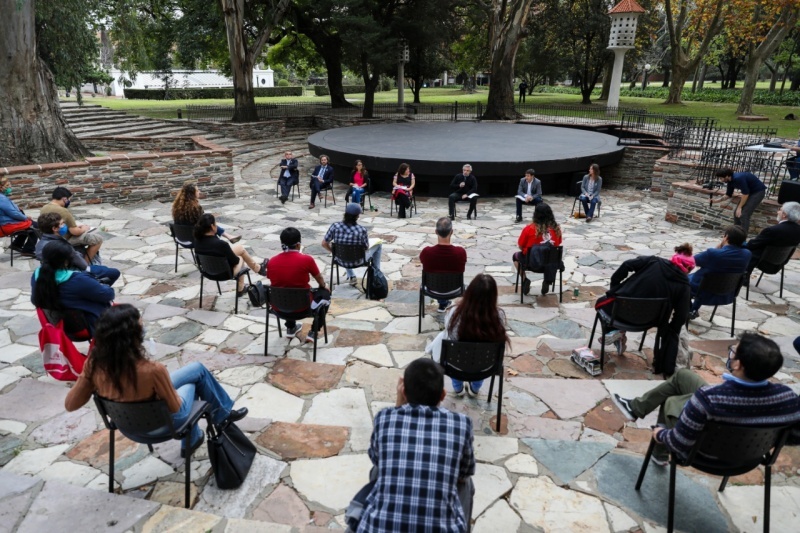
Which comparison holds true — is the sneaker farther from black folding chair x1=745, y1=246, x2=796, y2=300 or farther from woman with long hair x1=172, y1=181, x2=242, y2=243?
woman with long hair x1=172, y1=181, x2=242, y2=243

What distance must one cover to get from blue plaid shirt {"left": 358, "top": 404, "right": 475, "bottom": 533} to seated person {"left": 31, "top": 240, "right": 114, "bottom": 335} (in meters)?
3.00

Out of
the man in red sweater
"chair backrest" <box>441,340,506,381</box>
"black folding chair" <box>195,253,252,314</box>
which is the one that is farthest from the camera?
"black folding chair" <box>195,253,252,314</box>

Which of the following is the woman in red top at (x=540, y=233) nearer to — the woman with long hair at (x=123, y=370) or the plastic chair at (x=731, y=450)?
the plastic chair at (x=731, y=450)

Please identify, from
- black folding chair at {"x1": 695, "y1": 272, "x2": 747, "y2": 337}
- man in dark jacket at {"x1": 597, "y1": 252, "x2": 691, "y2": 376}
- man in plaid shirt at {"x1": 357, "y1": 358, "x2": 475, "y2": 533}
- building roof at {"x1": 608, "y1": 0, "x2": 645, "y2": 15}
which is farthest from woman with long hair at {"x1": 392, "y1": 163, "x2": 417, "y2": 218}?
building roof at {"x1": 608, "y1": 0, "x2": 645, "y2": 15}

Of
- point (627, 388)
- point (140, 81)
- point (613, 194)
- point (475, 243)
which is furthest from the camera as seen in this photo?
point (140, 81)

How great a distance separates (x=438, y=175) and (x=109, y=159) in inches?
282

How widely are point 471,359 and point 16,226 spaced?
22.2ft

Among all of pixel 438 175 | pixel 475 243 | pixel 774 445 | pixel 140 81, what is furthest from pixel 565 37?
pixel 140 81

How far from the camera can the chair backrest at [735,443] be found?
9.16 ft

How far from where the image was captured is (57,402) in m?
4.25

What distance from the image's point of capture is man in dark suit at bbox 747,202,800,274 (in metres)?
6.24

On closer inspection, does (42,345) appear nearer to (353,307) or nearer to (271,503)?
(271,503)

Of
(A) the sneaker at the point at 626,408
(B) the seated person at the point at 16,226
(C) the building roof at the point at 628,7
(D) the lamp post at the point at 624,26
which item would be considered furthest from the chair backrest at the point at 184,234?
(C) the building roof at the point at 628,7

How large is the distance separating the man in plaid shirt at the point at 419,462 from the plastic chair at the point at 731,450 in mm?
1317
